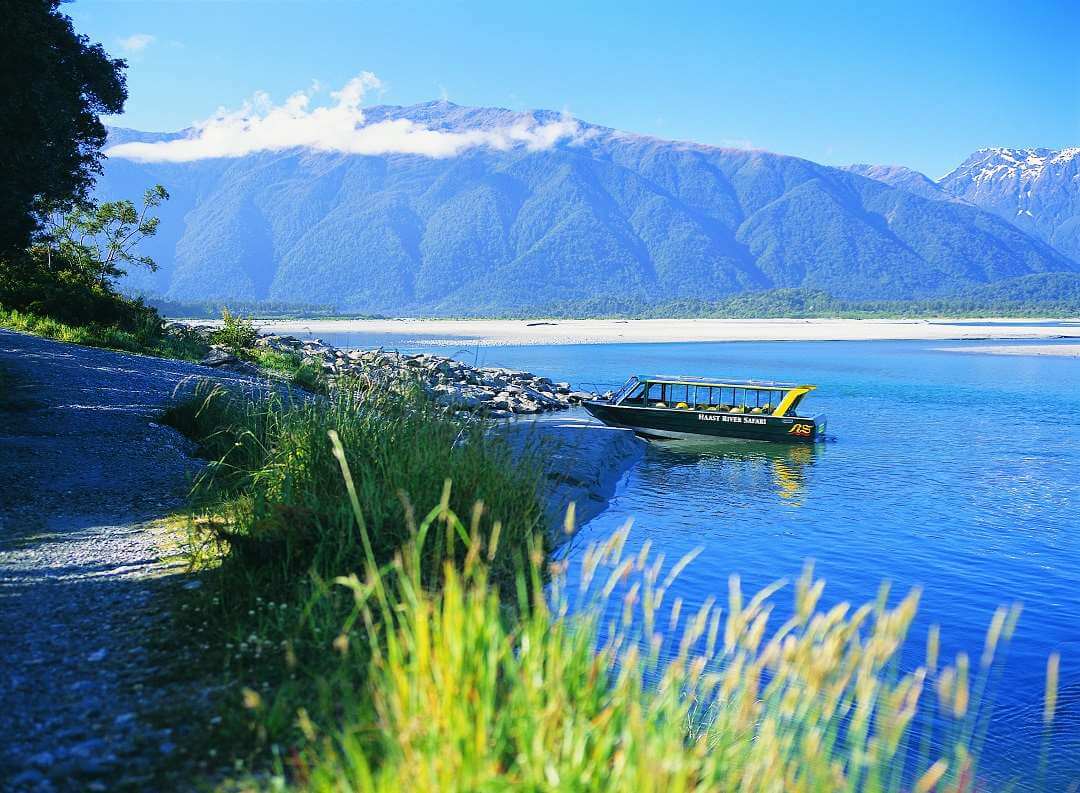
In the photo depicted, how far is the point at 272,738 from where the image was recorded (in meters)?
4.45

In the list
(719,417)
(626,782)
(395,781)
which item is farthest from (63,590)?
(719,417)

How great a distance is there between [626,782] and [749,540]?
11011mm

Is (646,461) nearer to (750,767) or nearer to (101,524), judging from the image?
(101,524)

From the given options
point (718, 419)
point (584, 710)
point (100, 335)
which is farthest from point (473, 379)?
point (584, 710)

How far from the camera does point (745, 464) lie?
21.9 metres

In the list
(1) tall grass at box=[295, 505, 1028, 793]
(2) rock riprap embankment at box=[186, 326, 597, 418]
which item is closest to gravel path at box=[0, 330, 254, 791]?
(1) tall grass at box=[295, 505, 1028, 793]

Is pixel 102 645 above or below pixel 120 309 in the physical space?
below

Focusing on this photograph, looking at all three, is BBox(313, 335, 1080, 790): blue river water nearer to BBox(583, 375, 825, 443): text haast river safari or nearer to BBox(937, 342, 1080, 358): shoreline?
BBox(583, 375, 825, 443): text haast river safari

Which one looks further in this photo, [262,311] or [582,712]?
[262,311]

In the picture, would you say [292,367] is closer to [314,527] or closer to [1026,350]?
[314,527]

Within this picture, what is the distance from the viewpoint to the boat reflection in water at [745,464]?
61.8ft

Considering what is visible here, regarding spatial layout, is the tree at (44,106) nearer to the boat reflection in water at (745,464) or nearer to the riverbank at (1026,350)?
the boat reflection in water at (745,464)

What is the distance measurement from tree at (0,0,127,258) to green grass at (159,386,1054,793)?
8.17 metres

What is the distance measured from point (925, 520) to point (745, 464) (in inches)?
265
